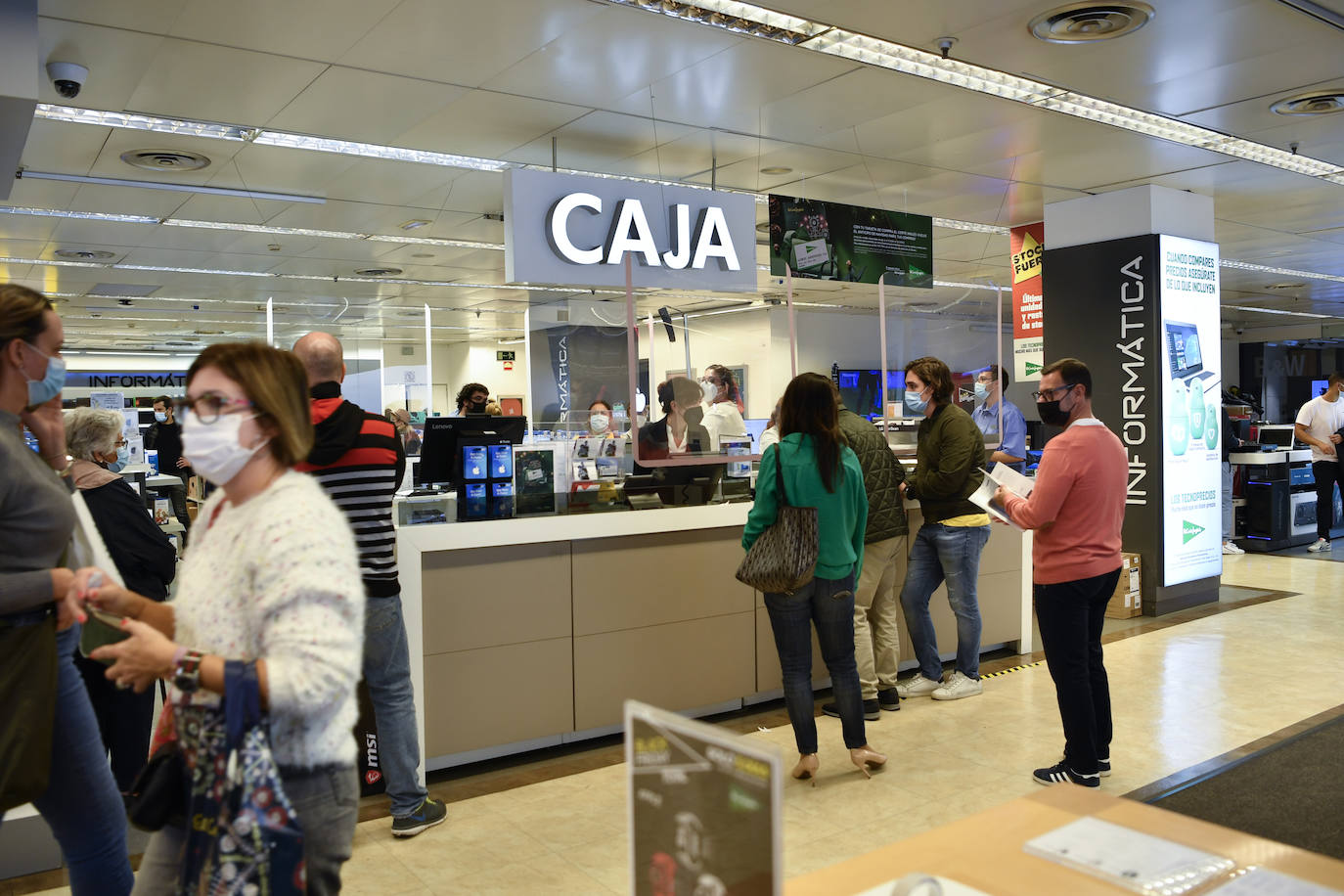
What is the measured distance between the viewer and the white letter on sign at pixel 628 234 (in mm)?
5773

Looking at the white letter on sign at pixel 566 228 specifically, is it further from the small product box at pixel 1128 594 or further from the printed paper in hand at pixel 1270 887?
the printed paper in hand at pixel 1270 887

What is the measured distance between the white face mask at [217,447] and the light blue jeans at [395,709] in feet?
6.62

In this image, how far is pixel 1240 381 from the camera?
74.6 ft

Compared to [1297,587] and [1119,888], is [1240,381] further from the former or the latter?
[1119,888]

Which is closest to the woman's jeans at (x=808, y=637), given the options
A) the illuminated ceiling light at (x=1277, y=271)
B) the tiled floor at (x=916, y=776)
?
the tiled floor at (x=916, y=776)

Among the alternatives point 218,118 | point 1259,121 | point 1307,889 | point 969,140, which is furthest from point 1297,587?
point 218,118

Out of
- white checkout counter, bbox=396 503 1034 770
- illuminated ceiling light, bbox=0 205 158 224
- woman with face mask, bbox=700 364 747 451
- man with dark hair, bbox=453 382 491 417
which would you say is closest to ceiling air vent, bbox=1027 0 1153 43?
woman with face mask, bbox=700 364 747 451

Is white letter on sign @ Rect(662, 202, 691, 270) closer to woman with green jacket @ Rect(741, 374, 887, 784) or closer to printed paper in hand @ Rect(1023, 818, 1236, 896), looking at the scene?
woman with green jacket @ Rect(741, 374, 887, 784)

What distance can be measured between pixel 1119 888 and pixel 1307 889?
24 centimetres

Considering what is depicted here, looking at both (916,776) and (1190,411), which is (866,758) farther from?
(1190,411)

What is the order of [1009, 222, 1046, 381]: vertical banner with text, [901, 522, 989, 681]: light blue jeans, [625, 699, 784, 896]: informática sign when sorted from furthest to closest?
[1009, 222, 1046, 381]: vertical banner with text
[901, 522, 989, 681]: light blue jeans
[625, 699, 784, 896]: informática sign

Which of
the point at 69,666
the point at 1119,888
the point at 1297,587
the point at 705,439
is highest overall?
the point at 705,439

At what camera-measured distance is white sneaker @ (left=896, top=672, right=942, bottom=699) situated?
17.3 ft

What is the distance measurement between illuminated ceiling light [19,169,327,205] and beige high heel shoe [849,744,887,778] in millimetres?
6426
